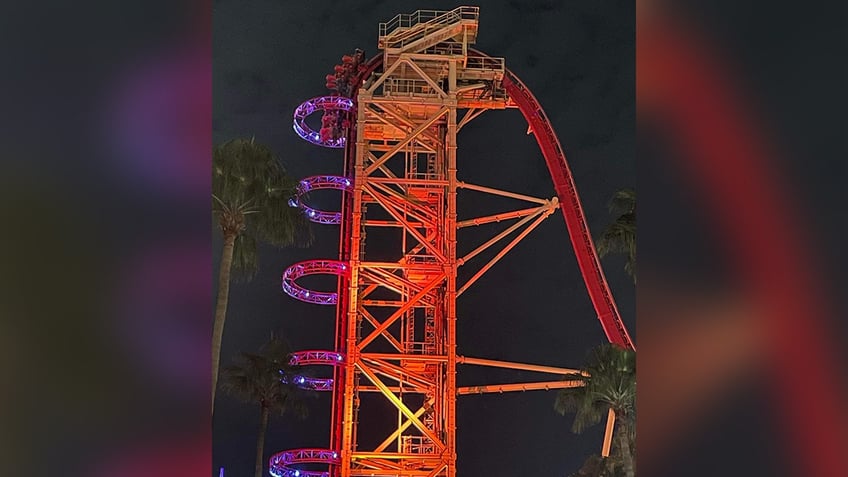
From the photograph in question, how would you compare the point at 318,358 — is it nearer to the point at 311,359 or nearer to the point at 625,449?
the point at 311,359

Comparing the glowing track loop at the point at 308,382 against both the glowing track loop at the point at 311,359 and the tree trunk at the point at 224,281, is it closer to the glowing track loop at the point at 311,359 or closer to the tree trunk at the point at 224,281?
the glowing track loop at the point at 311,359

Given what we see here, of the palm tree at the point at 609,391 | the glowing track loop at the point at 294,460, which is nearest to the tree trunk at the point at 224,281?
the glowing track loop at the point at 294,460

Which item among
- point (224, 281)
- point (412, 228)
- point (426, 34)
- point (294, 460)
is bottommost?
point (294, 460)

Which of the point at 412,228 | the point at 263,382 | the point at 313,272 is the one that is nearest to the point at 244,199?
the point at 412,228

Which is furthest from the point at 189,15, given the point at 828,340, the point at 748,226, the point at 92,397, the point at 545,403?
the point at 545,403

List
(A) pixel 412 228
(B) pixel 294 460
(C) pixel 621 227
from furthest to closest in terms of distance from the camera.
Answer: (B) pixel 294 460 < (A) pixel 412 228 < (C) pixel 621 227

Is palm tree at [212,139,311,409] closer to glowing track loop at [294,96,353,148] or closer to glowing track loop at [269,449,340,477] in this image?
glowing track loop at [269,449,340,477]

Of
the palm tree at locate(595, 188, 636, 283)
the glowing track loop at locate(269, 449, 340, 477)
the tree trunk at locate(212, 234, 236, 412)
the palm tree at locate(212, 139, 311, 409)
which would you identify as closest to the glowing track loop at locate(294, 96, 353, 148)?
the palm tree at locate(212, 139, 311, 409)
